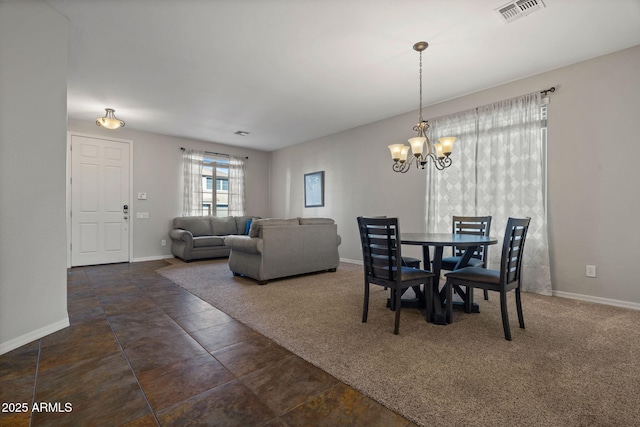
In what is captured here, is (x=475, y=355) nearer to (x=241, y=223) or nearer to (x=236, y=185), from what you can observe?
(x=241, y=223)

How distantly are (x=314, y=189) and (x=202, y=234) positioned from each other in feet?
8.53

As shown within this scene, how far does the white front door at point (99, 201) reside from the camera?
520 centimetres

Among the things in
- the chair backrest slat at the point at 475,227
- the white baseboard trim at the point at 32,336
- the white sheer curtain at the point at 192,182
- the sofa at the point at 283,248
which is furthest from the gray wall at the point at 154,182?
the chair backrest slat at the point at 475,227

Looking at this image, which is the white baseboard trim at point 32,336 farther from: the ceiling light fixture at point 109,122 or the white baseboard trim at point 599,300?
the white baseboard trim at point 599,300

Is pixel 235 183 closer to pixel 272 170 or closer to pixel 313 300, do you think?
pixel 272 170

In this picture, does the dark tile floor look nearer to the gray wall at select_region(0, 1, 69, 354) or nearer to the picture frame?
the gray wall at select_region(0, 1, 69, 354)

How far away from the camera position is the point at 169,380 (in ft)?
5.36

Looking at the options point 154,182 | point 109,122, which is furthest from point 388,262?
point 154,182

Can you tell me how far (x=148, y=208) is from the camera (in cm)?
600

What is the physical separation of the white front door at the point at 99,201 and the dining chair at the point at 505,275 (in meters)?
5.86

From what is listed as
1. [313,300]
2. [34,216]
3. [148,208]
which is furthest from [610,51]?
[148,208]

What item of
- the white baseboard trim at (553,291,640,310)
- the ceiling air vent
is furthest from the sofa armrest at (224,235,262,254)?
the white baseboard trim at (553,291,640,310)

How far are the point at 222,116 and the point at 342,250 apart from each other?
3343 mm

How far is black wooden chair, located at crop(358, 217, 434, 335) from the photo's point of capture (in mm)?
2271
